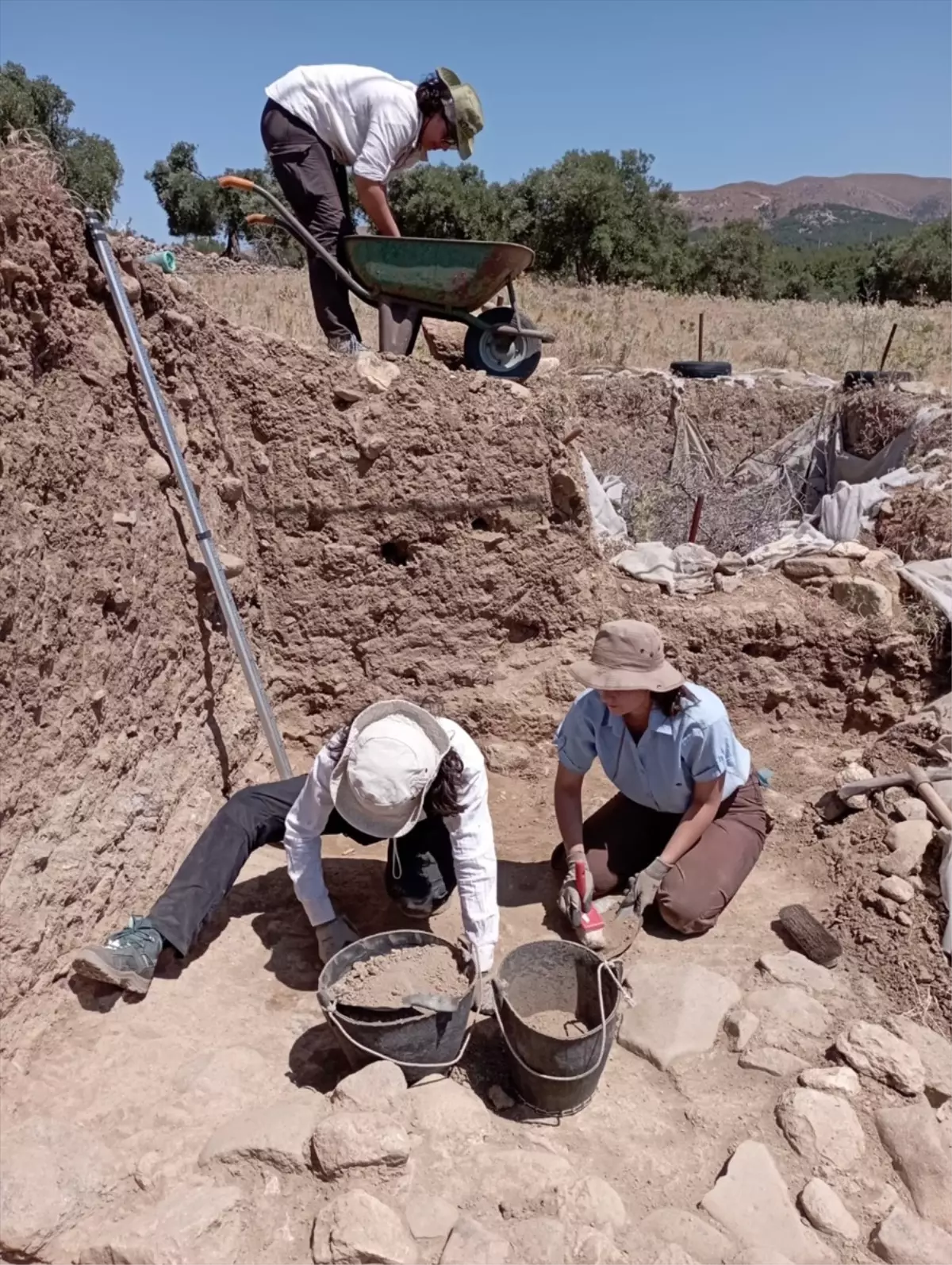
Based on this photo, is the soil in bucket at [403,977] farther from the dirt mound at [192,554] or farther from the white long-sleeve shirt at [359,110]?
the white long-sleeve shirt at [359,110]

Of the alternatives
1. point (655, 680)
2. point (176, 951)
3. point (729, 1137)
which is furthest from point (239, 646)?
point (729, 1137)

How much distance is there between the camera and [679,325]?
38.7 feet

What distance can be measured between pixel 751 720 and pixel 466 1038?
2.68 metres

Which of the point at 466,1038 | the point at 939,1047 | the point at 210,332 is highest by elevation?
the point at 210,332

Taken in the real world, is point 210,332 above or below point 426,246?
below

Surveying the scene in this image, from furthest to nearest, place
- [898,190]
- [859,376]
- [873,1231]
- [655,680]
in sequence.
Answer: [898,190] → [859,376] → [655,680] → [873,1231]

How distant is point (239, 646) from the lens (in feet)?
11.4

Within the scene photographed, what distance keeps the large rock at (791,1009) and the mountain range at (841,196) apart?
5112 inches

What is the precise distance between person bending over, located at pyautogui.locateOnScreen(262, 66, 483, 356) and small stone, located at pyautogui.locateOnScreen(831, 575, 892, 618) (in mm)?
2707

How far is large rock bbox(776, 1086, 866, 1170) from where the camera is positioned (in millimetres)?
2303

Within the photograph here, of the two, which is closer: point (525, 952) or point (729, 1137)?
point (729, 1137)

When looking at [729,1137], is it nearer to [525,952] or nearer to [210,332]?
[525,952]

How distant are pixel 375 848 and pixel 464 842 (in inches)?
46.3

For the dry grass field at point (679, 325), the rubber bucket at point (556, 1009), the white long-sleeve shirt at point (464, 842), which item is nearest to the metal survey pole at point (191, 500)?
the white long-sleeve shirt at point (464, 842)
